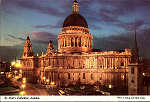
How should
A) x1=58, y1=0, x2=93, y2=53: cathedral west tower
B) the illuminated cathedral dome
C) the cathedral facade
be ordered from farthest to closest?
the illuminated cathedral dome, x1=58, y1=0, x2=93, y2=53: cathedral west tower, the cathedral facade

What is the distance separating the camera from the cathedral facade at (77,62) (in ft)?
152

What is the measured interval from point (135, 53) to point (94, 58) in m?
20.6

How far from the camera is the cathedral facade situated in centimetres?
4631

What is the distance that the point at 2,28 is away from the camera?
28.6 metres

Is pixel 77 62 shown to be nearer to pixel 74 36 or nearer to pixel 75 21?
pixel 74 36

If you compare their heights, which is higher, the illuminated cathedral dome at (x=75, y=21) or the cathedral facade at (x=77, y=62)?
the illuminated cathedral dome at (x=75, y=21)

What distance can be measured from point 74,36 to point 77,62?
914 centimetres

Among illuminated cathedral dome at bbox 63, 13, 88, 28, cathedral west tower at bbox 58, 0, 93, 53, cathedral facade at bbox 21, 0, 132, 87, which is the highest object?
illuminated cathedral dome at bbox 63, 13, 88, 28

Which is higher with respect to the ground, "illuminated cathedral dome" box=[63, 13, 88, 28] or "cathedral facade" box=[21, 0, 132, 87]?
"illuminated cathedral dome" box=[63, 13, 88, 28]

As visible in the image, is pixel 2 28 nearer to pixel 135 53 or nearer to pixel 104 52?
pixel 135 53

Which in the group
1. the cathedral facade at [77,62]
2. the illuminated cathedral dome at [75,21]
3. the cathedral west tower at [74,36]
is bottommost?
the cathedral facade at [77,62]

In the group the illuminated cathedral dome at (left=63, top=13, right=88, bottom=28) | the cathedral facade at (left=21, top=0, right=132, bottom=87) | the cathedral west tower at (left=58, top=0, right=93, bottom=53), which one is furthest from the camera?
the illuminated cathedral dome at (left=63, top=13, right=88, bottom=28)

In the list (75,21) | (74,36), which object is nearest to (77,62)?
(74,36)

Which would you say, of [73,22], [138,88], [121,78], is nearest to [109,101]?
[138,88]
